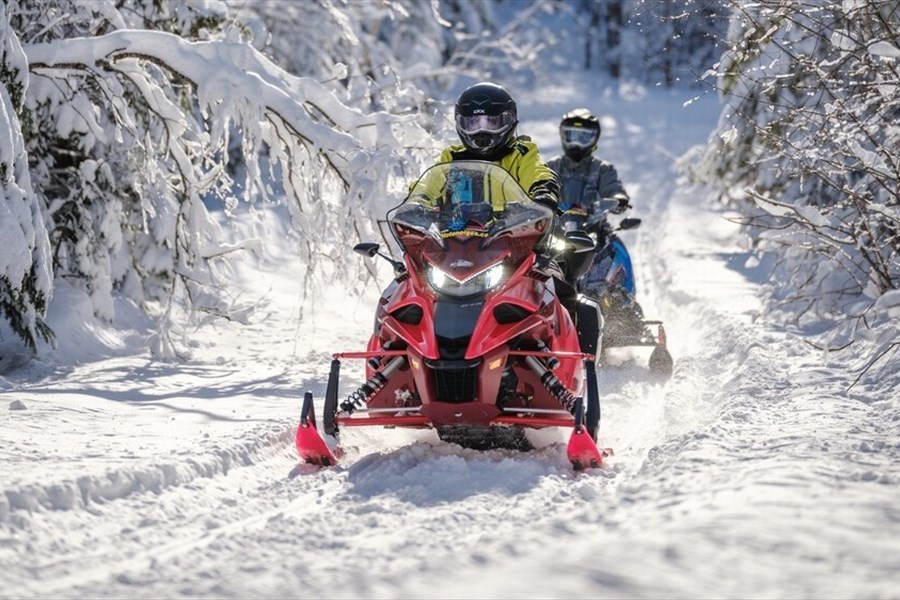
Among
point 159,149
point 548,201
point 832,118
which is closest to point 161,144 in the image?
point 159,149

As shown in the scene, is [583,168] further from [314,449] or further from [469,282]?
[314,449]

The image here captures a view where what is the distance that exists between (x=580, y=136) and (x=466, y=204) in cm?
430

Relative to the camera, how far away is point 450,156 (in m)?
7.20

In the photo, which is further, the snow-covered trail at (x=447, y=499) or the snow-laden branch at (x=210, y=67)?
the snow-laden branch at (x=210, y=67)

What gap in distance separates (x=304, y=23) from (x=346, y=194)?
1170 centimetres

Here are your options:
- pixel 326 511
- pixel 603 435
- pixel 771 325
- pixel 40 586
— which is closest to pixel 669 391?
pixel 603 435

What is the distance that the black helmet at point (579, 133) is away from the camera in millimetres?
10414

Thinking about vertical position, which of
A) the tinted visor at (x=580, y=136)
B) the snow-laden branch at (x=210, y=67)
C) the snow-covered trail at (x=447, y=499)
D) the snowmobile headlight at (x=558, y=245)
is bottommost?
the snow-covered trail at (x=447, y=499)

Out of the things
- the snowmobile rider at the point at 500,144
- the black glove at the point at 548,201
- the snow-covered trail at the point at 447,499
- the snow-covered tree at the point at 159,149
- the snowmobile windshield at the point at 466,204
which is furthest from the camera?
the snow-covered tree at the point at 159,149

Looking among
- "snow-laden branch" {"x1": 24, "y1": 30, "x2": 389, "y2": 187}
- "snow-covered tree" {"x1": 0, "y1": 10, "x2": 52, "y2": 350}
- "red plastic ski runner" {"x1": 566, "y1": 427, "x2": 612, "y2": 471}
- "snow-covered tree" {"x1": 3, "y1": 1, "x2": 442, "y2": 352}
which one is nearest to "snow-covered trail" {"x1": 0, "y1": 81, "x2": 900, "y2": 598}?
"red plastic ski runner" {"x1": 566, "y1": 427, "x2": 612, "y2": 471}

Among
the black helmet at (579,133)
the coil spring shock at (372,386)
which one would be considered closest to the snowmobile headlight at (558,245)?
the coil spring shock at (372,386)

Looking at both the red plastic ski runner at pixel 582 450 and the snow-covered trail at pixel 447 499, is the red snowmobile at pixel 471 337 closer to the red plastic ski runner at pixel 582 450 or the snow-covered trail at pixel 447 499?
the red plastic ski runner at pixel 582 450

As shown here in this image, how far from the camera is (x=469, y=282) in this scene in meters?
5.89

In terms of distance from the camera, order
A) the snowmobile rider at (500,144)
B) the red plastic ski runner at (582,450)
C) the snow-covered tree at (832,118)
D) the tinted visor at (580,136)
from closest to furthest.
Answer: the red plastic ski runner at (582,450) < the snow-covered tree at (832,118) < the snowmobile rider at (500,144) < the tinted visor at (580,136)
